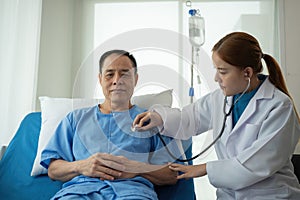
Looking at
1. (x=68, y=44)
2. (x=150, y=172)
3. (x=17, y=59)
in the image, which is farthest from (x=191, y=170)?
(x=68, y=44)

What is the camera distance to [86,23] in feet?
9.68

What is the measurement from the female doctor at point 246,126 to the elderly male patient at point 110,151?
8 centimetres

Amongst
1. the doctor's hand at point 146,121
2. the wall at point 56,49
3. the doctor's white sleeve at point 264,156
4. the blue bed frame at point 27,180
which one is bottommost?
the blue bed frame at point 27,180

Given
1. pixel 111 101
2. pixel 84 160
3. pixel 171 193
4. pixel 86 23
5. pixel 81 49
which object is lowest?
pixel 171 193

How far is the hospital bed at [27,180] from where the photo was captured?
136 centimetres

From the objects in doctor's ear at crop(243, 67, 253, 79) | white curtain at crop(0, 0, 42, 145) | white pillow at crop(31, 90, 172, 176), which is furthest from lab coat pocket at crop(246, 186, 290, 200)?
white curtain at crop(0, 0, 42, 145)

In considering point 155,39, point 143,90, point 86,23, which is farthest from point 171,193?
point 86,23

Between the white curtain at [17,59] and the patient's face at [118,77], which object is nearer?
the patient's face at [118,77]

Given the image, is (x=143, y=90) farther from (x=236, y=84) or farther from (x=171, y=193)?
(x=171, y=193)

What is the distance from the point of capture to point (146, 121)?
119cm

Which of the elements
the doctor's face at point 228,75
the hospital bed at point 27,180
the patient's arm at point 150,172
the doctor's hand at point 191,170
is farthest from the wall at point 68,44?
the doctor's face at point 228,75

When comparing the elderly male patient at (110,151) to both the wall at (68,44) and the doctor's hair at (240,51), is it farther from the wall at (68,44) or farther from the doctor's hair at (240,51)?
the wall at (68,44)

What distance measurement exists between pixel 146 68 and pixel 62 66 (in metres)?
1.90

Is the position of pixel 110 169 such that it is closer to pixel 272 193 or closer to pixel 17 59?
pixel 272 193
